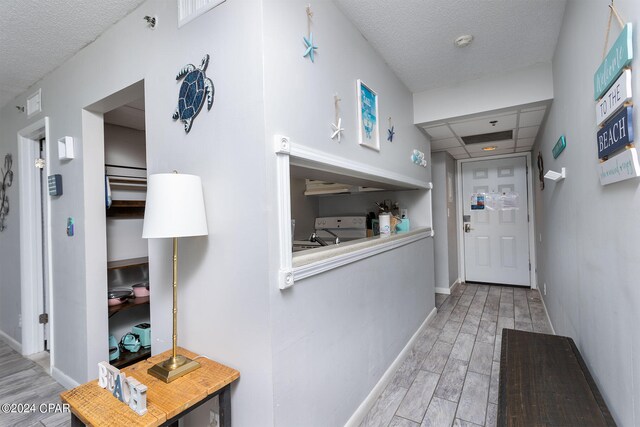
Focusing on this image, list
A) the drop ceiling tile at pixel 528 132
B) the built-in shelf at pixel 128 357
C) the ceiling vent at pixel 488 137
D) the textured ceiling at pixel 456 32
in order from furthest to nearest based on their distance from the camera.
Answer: the ceiling vent at pixel 488 137
the drop ceiling tile at pixel 528 132
the built-in shelf at pixel 128 357
the textured ceiling at pixel 456 32

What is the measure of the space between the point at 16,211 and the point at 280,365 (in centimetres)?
323

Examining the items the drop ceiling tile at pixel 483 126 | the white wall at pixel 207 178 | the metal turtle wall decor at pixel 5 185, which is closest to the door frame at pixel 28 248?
the metal turtle wall decor at pixel 5 185

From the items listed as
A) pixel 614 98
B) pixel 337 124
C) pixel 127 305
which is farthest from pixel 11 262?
pixel 614 98

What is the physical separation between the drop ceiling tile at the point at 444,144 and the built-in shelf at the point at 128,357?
3796 mm

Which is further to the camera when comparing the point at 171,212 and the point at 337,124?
the point at 337,124

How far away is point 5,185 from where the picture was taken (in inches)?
120

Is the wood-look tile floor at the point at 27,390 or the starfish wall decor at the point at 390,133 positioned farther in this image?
the starfish wall decor at the point at 390,133

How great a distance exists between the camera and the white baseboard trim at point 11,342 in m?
2.90

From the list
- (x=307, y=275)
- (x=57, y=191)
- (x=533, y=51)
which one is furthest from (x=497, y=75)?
(x=57, y=191)

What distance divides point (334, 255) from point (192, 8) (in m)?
1.38

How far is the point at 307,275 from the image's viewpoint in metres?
1.40

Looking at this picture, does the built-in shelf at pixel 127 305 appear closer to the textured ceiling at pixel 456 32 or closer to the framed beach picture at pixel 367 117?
the framed beach picture at pixel 367 117

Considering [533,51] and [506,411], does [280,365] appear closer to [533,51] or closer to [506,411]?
[506,411]

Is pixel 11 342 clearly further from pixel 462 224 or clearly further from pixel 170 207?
pixel 462 224
